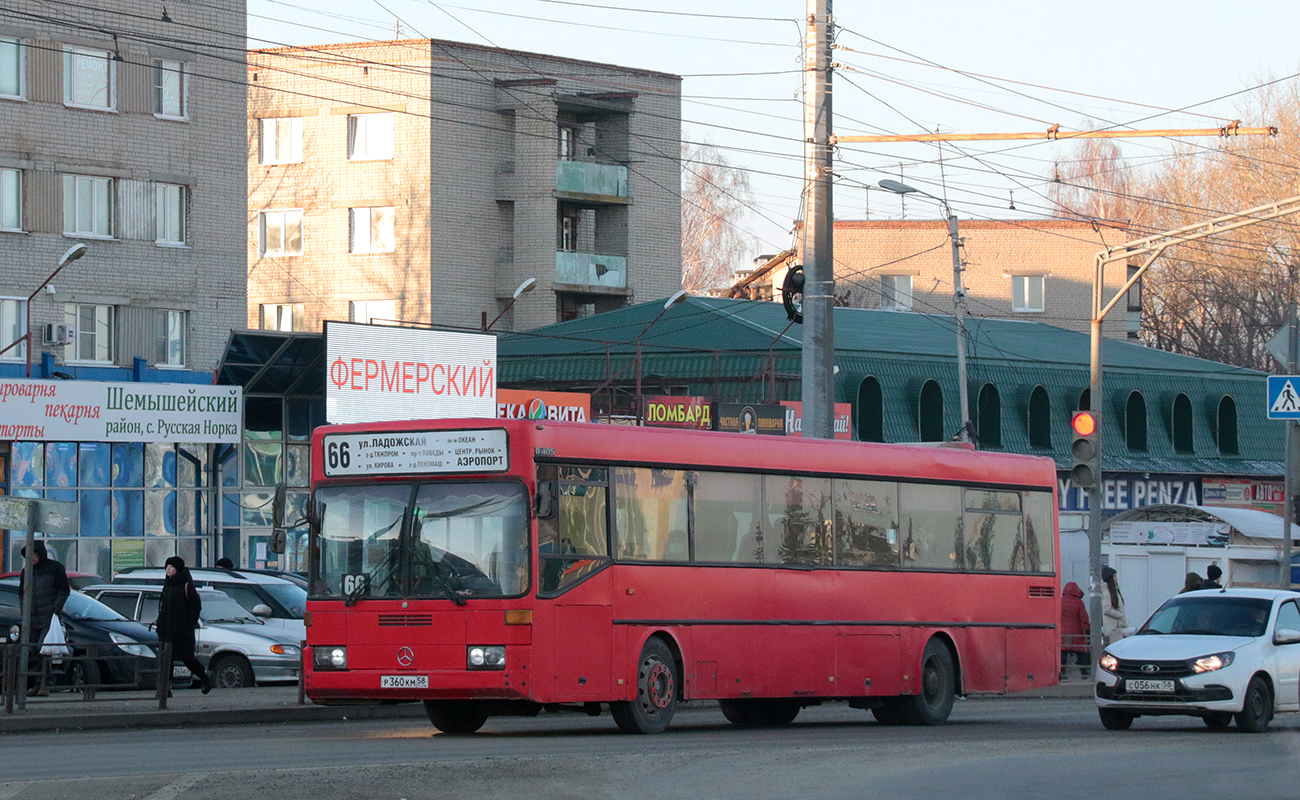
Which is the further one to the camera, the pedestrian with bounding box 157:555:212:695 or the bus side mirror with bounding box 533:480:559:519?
the pedestrian with bounding box 157:555:212:695

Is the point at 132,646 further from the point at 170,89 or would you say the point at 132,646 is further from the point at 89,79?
the point at 170,89

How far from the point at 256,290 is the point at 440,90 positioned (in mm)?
9573

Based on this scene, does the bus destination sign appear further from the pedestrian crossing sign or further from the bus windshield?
the pedestrian crossing sign

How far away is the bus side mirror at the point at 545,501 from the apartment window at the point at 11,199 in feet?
95.1

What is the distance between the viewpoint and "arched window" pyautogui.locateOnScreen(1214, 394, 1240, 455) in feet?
184

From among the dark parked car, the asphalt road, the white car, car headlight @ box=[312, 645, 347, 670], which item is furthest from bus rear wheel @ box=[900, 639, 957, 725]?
the dark parked car

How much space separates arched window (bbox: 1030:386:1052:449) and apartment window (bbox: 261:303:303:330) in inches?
973

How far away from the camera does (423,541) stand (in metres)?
15.7

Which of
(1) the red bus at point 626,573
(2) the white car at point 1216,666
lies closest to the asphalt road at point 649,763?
(2) the white car at point 1216,666

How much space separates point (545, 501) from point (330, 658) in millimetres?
2389

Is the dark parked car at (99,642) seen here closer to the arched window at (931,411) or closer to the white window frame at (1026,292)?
the arched window at (931,411)

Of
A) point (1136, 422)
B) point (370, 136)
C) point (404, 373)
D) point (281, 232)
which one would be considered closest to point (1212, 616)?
point (404, 373)

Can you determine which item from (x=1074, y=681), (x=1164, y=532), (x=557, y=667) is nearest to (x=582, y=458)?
(x=557, y=667)

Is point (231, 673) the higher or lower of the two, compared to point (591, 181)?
lower
